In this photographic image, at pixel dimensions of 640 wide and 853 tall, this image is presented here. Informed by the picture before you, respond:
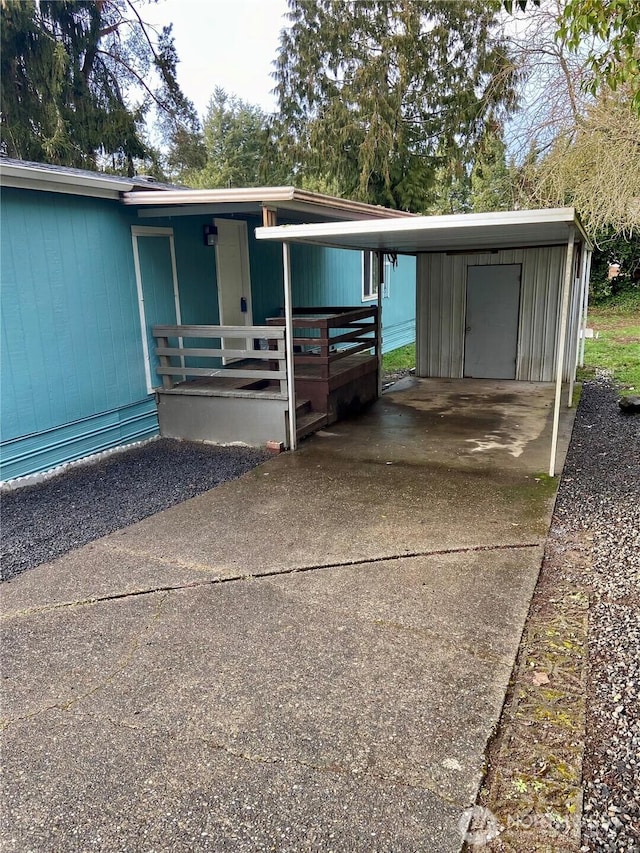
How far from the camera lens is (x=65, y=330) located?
5.73m

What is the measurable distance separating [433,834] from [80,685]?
64.6 inches

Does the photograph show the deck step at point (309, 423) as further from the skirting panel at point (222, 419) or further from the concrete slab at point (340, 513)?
the skirting panel at point (222, 419)

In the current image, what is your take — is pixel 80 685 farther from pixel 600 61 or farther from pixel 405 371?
pixel 405 371

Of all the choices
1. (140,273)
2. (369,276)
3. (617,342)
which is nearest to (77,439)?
(140,273)

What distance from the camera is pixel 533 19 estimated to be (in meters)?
7.95

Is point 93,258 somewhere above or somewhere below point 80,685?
above

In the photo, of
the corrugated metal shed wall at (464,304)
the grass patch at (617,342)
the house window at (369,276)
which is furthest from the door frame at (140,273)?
the grass patch at (617,342)

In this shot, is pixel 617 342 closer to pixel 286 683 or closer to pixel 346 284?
pixel 346 284

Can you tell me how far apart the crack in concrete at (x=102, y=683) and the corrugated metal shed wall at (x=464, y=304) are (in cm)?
771

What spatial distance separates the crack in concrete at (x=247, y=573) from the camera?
3.41 m

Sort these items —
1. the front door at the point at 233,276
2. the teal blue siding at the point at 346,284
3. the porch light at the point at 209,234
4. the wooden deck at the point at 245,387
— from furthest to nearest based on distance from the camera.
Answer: the teal blue siding at the point at 346,284
the front door at the point at 233,276
the porch light at the point at 209,234
the wooden deck at the point at 245,387

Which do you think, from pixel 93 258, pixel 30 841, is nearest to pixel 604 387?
pixel 93 258

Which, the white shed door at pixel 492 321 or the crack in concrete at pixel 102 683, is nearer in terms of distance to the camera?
the crack in concrete at pixel 102 683

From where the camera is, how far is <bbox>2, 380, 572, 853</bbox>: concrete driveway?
2041 mm
